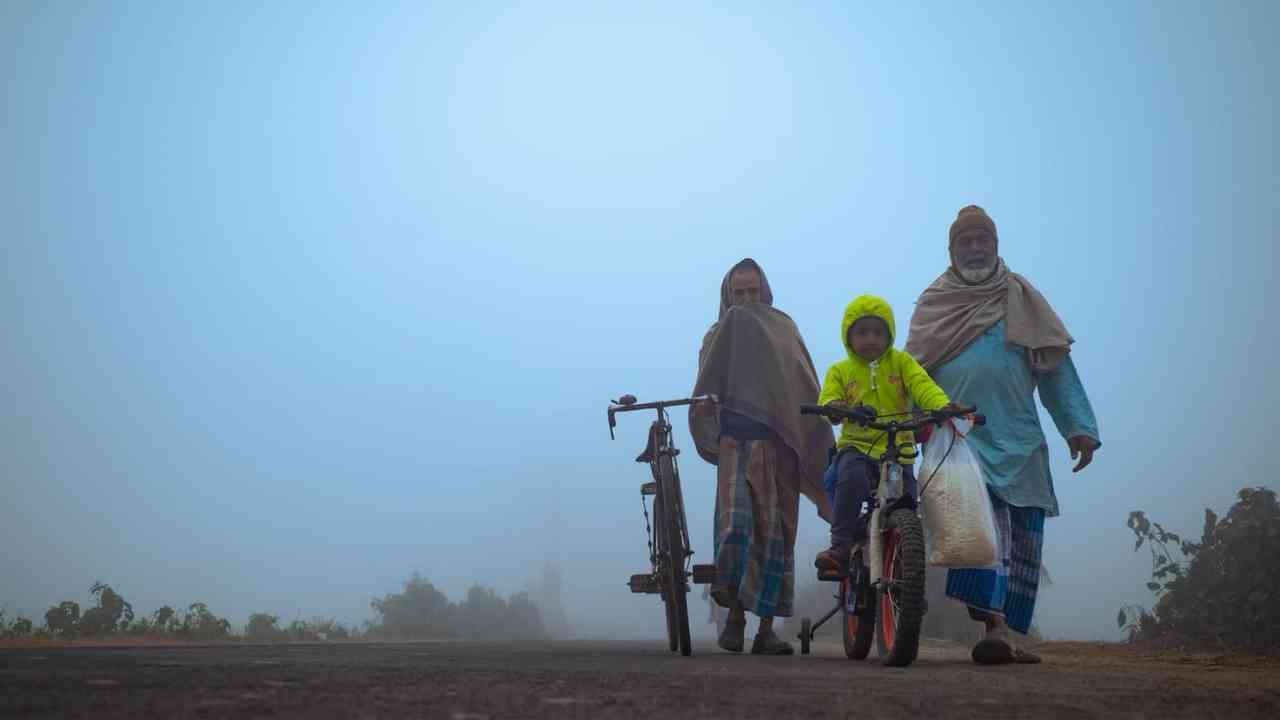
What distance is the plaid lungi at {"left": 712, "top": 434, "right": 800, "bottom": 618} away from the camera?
21.8ft

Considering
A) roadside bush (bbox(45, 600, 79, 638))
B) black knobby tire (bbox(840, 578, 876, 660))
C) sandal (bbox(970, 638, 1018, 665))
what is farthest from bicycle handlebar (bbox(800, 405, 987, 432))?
roadside bush (bbox(45, 600, 79, 638))

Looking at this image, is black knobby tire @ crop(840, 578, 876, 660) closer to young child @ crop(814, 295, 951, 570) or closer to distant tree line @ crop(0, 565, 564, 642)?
young child @ crop(814, 295, 951, 570)

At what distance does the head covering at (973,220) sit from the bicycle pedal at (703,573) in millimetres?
2673

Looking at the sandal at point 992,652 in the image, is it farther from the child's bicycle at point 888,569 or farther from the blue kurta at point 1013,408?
the blue kurta at point 1013,408

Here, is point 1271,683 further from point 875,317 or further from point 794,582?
point 794,582

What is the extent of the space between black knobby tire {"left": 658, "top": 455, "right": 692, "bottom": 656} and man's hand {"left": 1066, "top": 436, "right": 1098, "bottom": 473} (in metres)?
2.40

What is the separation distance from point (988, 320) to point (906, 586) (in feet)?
7.71

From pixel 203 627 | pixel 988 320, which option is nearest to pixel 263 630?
pixel 203 627

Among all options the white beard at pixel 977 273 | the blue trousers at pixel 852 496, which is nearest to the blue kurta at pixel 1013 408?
the white beard at pixel 977 273

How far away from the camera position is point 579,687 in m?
3.12

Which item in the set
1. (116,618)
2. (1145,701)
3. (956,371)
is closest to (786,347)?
(956,371)

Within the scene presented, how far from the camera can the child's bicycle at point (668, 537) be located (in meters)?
5.86

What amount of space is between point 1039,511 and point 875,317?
1610 mm

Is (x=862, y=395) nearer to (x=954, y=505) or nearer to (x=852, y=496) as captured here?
(x=852, y=496)
